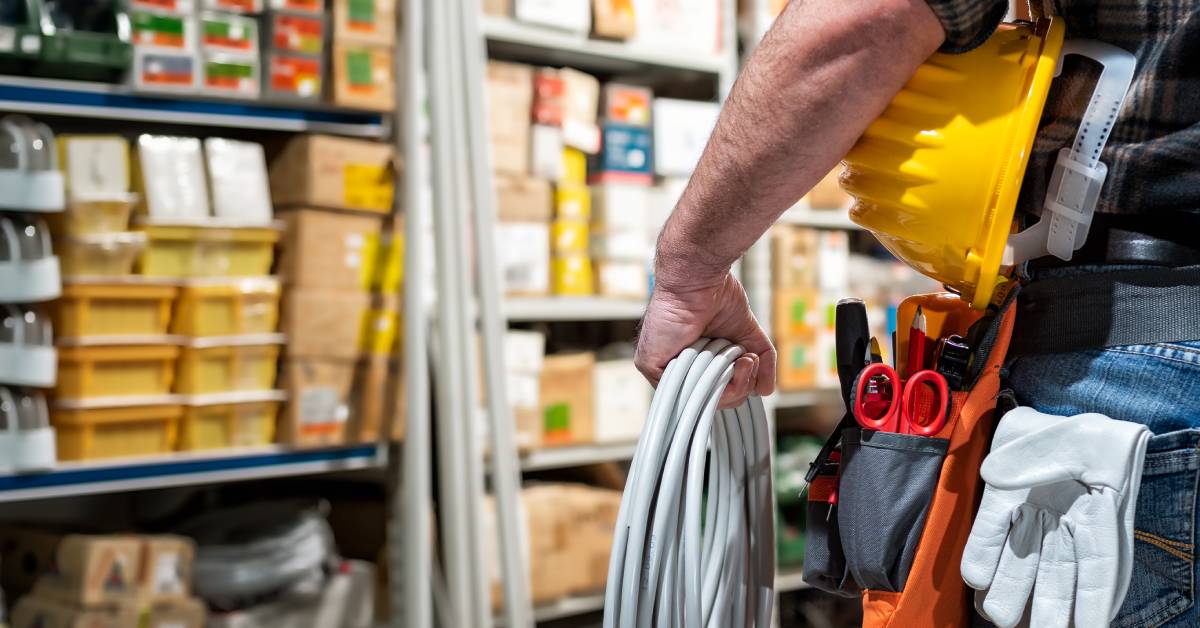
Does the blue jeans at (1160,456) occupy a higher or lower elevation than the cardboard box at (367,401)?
higher

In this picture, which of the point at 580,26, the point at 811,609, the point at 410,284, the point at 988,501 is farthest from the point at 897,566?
the point at 811,609

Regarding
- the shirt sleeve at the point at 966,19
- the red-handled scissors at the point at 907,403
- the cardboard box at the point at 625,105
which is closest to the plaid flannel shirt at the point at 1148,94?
the shirt sleeve at the point at 966,19

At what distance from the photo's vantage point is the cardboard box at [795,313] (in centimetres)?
316

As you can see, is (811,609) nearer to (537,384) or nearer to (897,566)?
(537,384)

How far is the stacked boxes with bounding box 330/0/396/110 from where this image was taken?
2.33m

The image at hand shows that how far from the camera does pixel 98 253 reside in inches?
81.6

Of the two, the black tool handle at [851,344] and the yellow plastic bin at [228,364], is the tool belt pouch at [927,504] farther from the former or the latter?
the yellow plastic bin at [228,364]

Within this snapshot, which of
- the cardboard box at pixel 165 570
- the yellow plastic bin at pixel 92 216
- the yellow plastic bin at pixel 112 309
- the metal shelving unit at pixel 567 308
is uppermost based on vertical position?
the yellow plastic bin at pixel 92 216

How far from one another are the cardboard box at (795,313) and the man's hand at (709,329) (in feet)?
6.33

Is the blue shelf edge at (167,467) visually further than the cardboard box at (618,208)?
No

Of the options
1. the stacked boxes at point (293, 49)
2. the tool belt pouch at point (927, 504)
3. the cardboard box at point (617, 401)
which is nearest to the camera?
the tool belt pouch at point (927, 504)

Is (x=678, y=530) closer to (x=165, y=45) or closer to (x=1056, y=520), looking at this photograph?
(x=1056, y=520)

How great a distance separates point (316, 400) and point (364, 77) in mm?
708

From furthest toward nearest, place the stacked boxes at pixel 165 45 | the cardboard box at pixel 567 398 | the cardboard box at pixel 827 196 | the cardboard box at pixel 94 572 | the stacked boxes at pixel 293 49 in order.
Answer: the cardboard box at pixel 827 196 → the cardboard box at pixel 567 398 → the stacked boxes at pixel 293 49 → the stacked boxes at pixel 165 45 → the cardboard box at pixel 94 572
